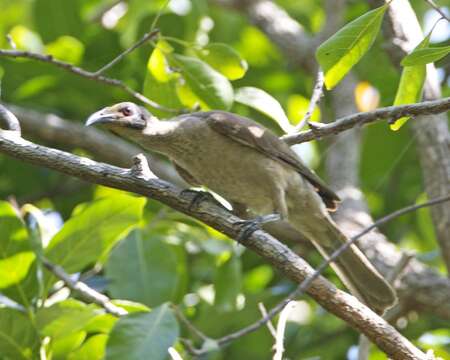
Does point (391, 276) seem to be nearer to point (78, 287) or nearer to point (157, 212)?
point (157, 212)

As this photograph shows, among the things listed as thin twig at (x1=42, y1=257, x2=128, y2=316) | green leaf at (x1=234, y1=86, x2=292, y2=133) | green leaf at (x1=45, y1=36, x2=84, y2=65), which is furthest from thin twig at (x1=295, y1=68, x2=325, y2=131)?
green leaf at (x1=45, y1=36, x2=84, y2=65)

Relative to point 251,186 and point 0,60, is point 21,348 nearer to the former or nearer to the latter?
point 251,186

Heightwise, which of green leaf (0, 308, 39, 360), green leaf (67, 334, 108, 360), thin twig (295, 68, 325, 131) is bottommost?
green leaf (0, 308, 39, 360)

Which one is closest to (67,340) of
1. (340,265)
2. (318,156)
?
(340,265)

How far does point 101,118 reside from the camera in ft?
15.3

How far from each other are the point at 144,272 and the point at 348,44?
1.87m

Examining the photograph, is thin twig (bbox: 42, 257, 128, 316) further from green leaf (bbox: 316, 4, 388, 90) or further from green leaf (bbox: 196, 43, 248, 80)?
green leaf (bbox: 316, 4, 388, 90)

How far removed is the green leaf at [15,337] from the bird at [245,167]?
1.12 metres

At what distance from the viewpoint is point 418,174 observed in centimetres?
675

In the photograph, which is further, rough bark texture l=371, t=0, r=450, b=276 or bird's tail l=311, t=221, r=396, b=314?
rough bark texture l=371, t=0, r=450, b=276

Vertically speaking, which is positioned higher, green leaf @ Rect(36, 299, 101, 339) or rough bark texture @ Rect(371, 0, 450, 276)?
rough bark texture @ Rect(371, 0, 450, 276)

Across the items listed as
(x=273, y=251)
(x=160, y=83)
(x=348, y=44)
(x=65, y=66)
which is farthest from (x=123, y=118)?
(x=348, y=44)

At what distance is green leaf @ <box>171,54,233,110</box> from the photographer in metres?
4.61

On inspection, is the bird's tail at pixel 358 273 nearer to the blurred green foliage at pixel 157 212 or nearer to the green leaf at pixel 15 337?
the blurred green foliage at pixel 157 212
